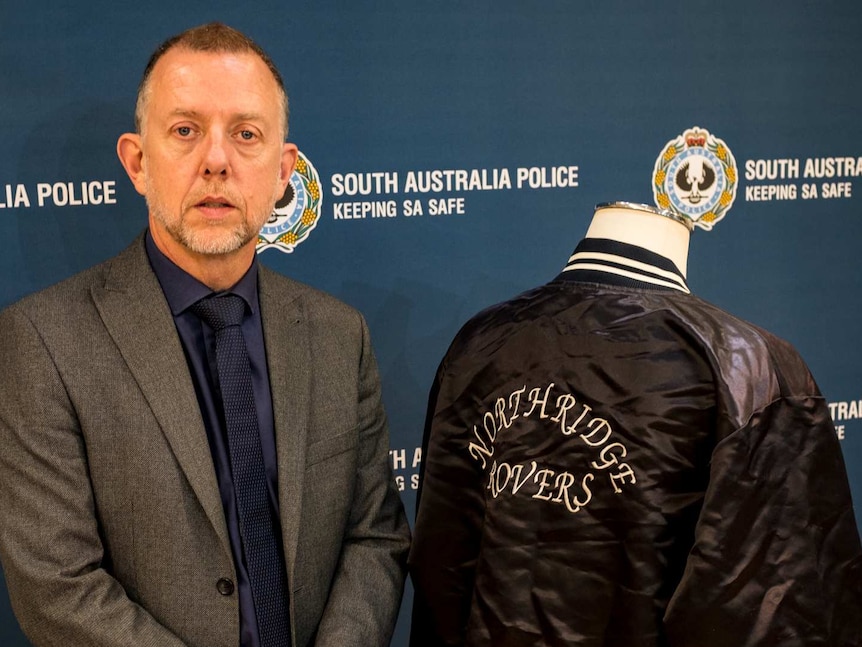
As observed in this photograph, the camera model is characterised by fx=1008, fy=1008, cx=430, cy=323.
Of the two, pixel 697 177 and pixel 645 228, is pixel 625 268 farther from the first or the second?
pixel 697 177

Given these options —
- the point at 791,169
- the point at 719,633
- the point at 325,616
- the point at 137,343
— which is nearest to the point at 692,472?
the point at 719,633

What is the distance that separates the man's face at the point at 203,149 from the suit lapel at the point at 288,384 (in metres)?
0.13

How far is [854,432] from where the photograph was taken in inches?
95.3

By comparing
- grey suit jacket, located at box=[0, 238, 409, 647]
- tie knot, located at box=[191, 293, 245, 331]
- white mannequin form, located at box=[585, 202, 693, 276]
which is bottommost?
grey suit jacket, located at box=[0, 238, 409, 647]

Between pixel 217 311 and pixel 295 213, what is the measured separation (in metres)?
0.59

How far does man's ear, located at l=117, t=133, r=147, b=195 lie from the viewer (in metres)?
1.49

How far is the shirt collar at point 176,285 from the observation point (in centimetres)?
145

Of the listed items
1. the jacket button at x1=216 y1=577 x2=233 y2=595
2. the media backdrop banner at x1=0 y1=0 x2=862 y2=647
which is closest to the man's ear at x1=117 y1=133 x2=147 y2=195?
the media backdrop banner at x1=0 y1=0 x2=862 y2=647

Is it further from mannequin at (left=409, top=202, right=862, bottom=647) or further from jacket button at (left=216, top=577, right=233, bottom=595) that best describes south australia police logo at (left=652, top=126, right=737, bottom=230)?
jacket button at (left=216, top=577, right=233, bottom=595)

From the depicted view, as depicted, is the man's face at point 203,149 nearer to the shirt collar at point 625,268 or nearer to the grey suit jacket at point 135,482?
the grey suit jacket at point 135,482

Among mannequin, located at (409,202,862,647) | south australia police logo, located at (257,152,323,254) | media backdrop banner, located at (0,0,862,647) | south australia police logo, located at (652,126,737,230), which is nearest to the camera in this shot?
mannequin, located at (409,202,862,647)

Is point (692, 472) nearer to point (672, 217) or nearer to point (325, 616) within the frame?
point (672, 217)

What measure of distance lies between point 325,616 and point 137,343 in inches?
19.3

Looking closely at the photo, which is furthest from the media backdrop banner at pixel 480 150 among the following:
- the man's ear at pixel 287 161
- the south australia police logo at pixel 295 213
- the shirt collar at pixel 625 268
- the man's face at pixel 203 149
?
the shirt collar at pixel 625 268
